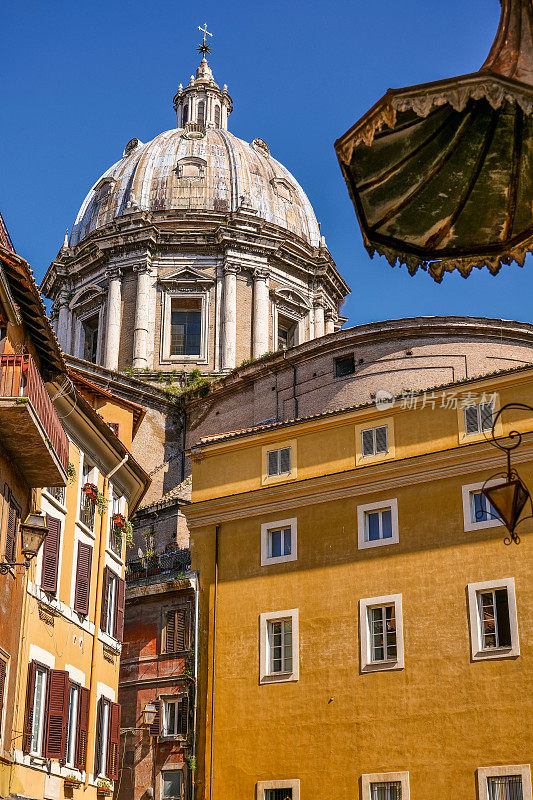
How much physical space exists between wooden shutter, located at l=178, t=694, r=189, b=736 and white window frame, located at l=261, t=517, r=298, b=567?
503cm

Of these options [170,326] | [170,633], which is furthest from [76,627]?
[170,326]

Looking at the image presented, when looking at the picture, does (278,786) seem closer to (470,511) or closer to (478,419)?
(470,511)

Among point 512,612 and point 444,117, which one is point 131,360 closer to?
point 512,612

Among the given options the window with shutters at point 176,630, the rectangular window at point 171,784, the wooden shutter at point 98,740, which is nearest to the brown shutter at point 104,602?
the wooden shutter at point 98,740

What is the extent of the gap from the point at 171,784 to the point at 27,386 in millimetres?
14768

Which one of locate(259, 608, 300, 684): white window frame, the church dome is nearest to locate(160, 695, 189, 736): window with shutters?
locate(259, 608, 300, 684): white window frame

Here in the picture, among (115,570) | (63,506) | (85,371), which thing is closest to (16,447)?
(63,506)

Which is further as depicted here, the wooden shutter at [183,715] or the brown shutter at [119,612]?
the wooden shutter at [183,715]

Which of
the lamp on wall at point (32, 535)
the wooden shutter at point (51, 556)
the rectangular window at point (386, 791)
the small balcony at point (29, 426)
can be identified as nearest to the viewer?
the small balcony at point (29, 426)

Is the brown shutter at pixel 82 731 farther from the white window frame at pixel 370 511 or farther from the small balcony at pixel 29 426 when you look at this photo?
the white window frame at pixel 370 511

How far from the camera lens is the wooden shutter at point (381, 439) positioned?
81.3 ft

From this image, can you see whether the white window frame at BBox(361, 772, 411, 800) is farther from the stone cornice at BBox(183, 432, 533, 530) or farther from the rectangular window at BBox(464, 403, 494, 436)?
the rectangular window at BBox(464, 403, 494, 436)

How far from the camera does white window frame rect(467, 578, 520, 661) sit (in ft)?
69.5

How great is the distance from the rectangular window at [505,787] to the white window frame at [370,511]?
505cm
